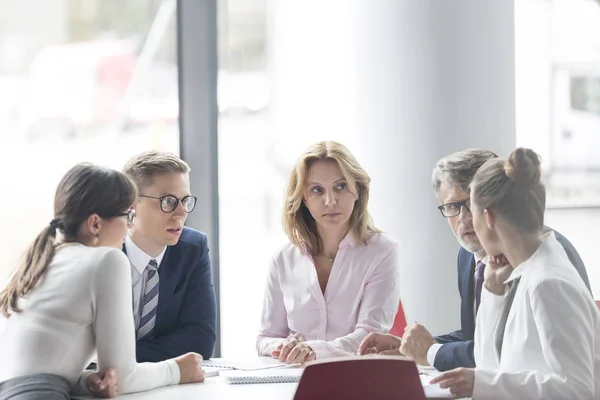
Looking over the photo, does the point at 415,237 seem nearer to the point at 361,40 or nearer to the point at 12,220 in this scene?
the point at 361,40

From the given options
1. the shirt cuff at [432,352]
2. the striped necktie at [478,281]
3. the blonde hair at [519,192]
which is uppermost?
the blonde hair at [519,192]

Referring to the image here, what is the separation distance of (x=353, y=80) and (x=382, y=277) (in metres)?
1.20

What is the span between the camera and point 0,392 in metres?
2.41

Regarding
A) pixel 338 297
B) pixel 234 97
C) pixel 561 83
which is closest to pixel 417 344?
pixel 338 297

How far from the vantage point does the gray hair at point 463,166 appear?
2.71 meters

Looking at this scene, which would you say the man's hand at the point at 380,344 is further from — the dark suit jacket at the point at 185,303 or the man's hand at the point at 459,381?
the man's hand at the point at 459,381

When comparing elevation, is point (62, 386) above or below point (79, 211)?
below

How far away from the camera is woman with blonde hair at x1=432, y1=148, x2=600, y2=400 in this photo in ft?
6.94

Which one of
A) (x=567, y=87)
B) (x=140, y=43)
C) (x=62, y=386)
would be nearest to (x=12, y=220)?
(x=140, y=43)

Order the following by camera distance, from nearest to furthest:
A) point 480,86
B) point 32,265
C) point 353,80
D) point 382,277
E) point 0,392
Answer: point 0,392 → point 32,265 → point 382,277 → point 480,86 → point 353,80

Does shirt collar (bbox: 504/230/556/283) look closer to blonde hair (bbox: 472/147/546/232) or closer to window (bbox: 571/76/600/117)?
blonde hair (bbox: 472/147/546/232)

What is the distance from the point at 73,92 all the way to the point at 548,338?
3195 mm

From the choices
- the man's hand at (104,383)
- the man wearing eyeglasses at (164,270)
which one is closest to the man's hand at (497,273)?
the man's hand at (104,383)

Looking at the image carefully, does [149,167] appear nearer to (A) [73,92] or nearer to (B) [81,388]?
(B) [81,388]
